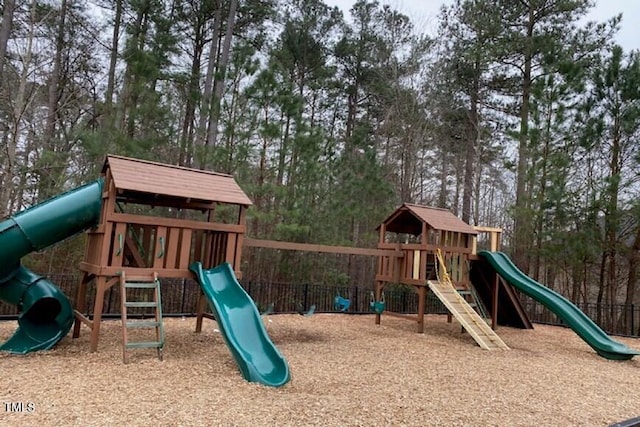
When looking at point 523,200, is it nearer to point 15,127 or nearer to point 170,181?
point 170,181

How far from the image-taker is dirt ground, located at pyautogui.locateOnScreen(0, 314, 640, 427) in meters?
3.60

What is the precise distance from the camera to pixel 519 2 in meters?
15.2

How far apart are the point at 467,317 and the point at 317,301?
458 centimetres

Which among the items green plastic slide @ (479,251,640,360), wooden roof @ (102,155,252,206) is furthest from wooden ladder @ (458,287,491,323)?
wooden roof @ (102,155,252,206)

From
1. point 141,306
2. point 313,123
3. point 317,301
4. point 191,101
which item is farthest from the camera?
point 313,123

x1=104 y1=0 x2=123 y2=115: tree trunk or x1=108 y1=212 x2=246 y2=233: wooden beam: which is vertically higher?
x1=104 y1=0 x2=123 y2=115: tree trunk

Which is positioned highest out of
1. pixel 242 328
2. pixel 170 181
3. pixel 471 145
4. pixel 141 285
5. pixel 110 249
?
pixel 471 145

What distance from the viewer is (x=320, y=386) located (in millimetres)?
4707

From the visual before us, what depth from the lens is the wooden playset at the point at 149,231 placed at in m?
5.75

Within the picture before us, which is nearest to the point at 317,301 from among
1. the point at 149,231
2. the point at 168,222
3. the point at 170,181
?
the point at 149,231

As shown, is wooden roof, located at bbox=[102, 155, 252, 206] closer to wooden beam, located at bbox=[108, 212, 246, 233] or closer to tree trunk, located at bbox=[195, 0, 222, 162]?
wooden beam, located at bbox=[108, 212, 246, 233]

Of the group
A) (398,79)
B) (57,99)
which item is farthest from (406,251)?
(57,99)

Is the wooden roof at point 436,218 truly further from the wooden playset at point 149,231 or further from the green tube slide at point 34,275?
the green tube slide at point 34,275

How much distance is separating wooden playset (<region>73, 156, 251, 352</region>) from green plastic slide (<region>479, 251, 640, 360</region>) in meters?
6.04
